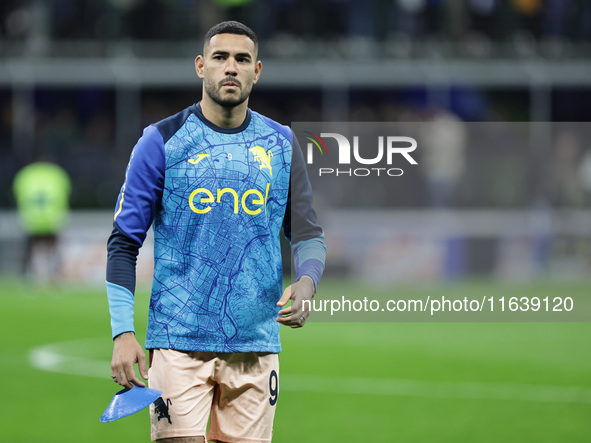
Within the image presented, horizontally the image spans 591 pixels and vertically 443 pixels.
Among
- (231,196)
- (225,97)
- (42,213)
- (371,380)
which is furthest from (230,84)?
(42,213)

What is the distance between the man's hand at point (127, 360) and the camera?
3908 millimetres

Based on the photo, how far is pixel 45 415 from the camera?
8.40m

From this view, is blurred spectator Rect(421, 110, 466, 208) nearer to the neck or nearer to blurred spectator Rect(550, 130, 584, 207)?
blurred spectator Rect(550, 130, 584, 207)

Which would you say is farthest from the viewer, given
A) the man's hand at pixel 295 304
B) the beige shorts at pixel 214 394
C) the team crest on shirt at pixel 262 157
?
the team crest on shirt at pixel 262 157

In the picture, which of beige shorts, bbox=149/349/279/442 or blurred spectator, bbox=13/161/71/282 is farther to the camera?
blurred spectator, bbox=13/161/71/282

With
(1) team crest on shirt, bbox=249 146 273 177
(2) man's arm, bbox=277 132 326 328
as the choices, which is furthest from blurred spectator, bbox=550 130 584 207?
(1) team crest on shirt, bbox=249 146 273 177

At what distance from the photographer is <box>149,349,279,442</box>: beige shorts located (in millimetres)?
4137

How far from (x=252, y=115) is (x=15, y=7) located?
→ 21.0m

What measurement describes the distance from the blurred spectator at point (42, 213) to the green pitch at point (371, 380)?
3.19 m

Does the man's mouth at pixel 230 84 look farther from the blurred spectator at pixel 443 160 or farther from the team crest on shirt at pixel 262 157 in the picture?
the blurred spectator at pixel 443 160

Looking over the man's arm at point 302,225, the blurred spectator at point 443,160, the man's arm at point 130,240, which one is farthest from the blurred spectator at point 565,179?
the man's arm at point 130,240

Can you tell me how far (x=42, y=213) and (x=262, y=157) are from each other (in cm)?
1629

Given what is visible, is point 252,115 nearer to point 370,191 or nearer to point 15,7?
point 370,191

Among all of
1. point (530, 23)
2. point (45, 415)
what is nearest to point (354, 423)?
point (45, 415)
